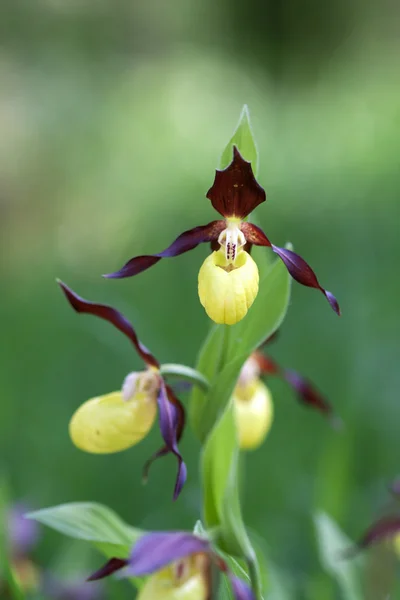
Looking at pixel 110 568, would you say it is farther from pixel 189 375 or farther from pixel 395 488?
pixel 395 488

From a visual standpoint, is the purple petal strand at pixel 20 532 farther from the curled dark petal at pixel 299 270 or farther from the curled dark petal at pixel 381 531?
the curled dark petal at pixel 299 270

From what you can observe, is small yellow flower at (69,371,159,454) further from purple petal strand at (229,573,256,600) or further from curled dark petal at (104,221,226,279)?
Answer: purple petal strand at (229,573,256,600)

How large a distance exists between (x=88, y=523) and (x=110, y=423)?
5.6 inches

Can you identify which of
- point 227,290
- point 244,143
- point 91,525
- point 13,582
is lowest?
point 13,582

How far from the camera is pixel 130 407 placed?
0.90 meters

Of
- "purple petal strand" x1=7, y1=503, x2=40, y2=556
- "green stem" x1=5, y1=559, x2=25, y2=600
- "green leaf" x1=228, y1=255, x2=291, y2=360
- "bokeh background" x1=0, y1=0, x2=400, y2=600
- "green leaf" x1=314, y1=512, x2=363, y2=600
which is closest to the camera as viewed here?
Result: "green leaf" x1=228, y1=255, x2=291, y2=360

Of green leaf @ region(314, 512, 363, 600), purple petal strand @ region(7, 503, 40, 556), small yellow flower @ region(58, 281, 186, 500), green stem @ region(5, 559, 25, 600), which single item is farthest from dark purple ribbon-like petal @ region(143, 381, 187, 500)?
purple petal strand @ region(7, 503, 40, 556)

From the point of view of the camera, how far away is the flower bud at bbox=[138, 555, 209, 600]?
27.2 inches

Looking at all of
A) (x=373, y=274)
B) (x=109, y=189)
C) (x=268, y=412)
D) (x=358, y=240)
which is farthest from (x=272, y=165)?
(x=268, y=412)

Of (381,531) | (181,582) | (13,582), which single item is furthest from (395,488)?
(13,582)

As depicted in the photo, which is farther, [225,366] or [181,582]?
[225,366]

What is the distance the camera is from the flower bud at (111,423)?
884 mm

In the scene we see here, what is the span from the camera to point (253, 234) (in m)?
0.87

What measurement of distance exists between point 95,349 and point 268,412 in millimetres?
1351
